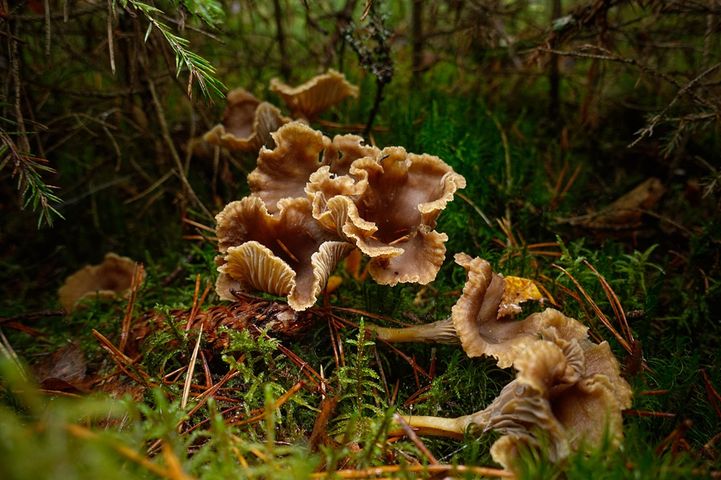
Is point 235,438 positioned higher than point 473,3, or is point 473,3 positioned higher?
point 473,3

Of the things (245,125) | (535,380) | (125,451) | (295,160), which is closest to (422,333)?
(535,380)

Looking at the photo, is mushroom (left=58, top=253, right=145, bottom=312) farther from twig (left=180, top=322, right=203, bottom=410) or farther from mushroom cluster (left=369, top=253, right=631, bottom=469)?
mushroom cluster (left=369, top=253, right=631, bottom=469)

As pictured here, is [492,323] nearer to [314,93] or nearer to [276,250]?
[276,250]

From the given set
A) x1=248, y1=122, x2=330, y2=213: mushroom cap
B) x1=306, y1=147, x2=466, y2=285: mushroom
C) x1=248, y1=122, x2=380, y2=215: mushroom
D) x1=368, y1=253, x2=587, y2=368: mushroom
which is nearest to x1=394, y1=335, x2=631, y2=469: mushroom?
x1=368, y1=253, x2=587, y2=368: mushroom

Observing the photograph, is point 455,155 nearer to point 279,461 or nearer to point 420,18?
point 420,18

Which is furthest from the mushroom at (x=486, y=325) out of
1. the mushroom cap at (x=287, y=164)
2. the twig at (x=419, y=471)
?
the mushroom cap at (x=287, y=164)

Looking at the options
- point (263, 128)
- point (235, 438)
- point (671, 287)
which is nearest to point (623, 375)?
point (671, 287)
